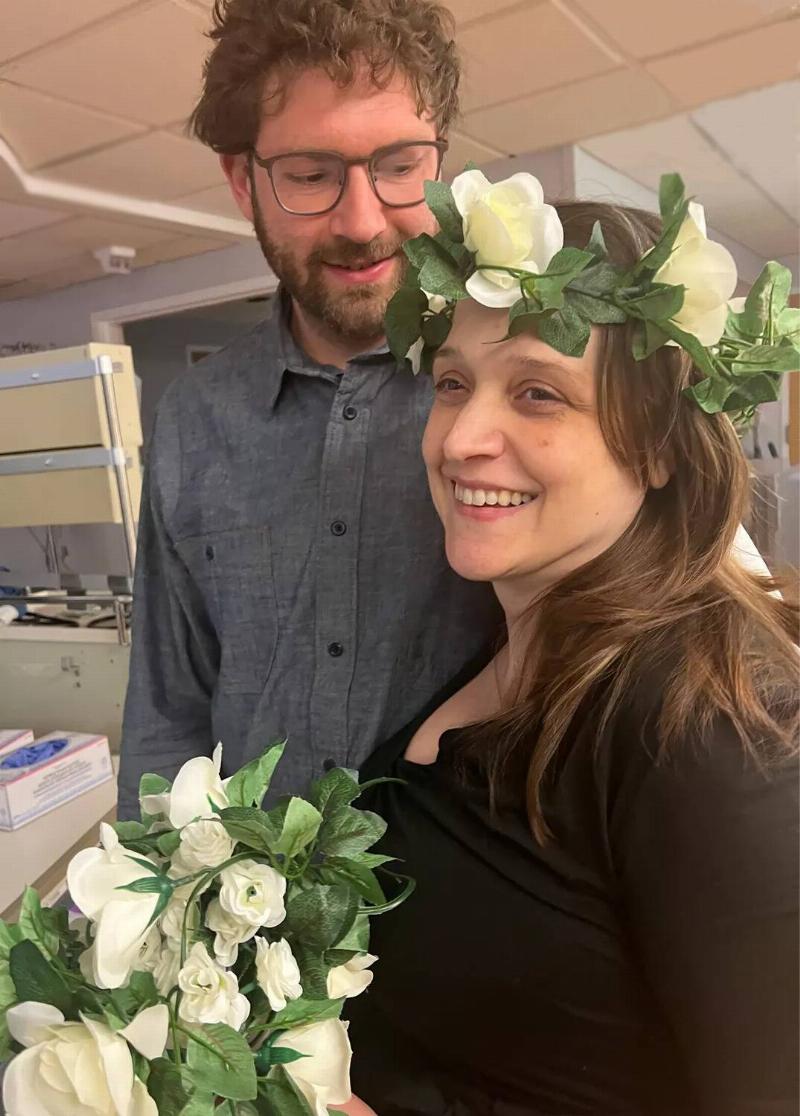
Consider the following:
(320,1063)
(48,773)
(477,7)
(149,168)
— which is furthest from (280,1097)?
(149,168)

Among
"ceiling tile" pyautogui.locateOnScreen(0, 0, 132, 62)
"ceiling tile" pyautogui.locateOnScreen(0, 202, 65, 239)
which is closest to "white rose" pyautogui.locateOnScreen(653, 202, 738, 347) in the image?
"ceiling tile" pyautogui.locateOnScreen(0, 0, 132, 62)

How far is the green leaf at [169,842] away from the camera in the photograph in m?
0.53

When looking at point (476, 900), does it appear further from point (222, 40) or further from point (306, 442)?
point (222, 40)

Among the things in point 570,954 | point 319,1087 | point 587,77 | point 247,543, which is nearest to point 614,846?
point 570,954

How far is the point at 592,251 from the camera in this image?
58cm

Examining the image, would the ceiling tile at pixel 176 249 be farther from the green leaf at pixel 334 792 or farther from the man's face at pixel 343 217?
the green leaf at pixel 334 792

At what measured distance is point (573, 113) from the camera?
2.30 meters

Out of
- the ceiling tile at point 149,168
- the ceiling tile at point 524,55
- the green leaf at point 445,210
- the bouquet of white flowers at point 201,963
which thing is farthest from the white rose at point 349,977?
the ceiling tile at point 149,168

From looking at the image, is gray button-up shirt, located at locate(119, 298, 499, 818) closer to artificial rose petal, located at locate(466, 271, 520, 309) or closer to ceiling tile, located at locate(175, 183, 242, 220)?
artificial rose petal, located at locate(466, 271, 520, 309)

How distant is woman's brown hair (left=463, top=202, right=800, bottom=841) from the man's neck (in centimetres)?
36

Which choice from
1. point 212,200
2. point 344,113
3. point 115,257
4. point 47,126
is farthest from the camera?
point 115,257

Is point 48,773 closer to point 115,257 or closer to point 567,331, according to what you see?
point 567,331

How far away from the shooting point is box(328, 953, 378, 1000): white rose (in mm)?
542

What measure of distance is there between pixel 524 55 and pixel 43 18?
1107 mm
